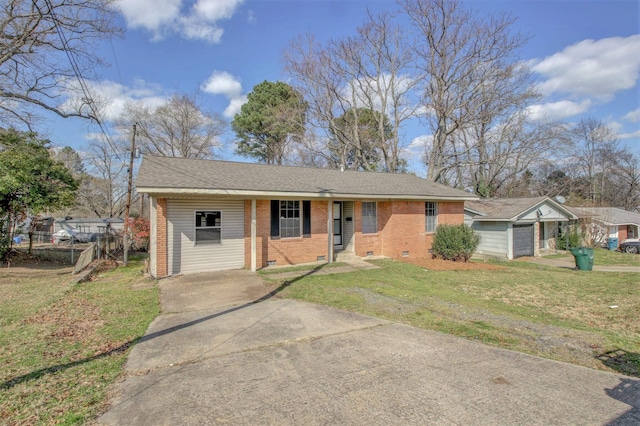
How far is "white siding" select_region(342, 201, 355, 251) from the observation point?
1375 cm

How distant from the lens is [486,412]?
294 cm

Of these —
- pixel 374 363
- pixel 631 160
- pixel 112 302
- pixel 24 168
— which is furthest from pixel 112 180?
pixel 631 160

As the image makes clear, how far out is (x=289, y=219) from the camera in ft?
38.9

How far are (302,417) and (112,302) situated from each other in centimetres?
608

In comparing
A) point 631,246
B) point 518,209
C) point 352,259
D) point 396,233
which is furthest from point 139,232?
point 631,246

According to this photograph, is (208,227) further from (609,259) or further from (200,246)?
(609,259)

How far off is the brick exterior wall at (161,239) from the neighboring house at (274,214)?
0.03 meters

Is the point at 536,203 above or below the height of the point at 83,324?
above

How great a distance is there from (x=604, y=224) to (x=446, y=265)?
59.0ft

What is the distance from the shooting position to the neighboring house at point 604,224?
71.5 feet

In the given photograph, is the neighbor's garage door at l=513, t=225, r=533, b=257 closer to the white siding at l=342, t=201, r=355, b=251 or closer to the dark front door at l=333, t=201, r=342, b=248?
the white siding at l=342, t=201, r=355, b=251

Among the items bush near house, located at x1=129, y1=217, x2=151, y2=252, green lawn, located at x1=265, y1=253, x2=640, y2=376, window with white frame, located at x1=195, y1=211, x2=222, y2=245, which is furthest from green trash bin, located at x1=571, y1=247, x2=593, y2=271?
bush near house, located at x1=129, y1=217, x2=151, y2=252

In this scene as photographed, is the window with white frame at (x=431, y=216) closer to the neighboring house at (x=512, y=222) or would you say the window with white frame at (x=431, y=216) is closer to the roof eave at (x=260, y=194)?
the roof eave at (x=260, y=194)

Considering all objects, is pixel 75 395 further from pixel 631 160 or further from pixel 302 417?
pixel 631 160
